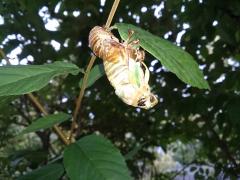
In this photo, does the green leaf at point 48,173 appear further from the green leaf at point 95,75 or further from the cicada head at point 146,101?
the cicada head at point 146,101

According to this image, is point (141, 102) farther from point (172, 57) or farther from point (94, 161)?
point (94, 161)

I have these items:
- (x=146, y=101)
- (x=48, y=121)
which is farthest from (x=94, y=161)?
(x=146, y=101)

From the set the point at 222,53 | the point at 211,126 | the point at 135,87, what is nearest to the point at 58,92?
the point at 211,126

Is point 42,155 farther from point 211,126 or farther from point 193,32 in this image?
point 211,126

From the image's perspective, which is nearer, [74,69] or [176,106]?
[74,69]

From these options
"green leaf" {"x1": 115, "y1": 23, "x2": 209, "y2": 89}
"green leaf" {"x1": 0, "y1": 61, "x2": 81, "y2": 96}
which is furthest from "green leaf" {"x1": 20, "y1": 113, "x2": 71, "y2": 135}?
"green leaf" {"x1": 115, "y1": 23, "x2": 209, "y2": 89}

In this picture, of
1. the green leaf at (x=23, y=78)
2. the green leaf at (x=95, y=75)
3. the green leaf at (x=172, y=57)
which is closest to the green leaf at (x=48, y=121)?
the green leaf at (x=95, y=75)

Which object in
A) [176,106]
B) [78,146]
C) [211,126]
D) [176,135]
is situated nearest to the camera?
[78,146]
